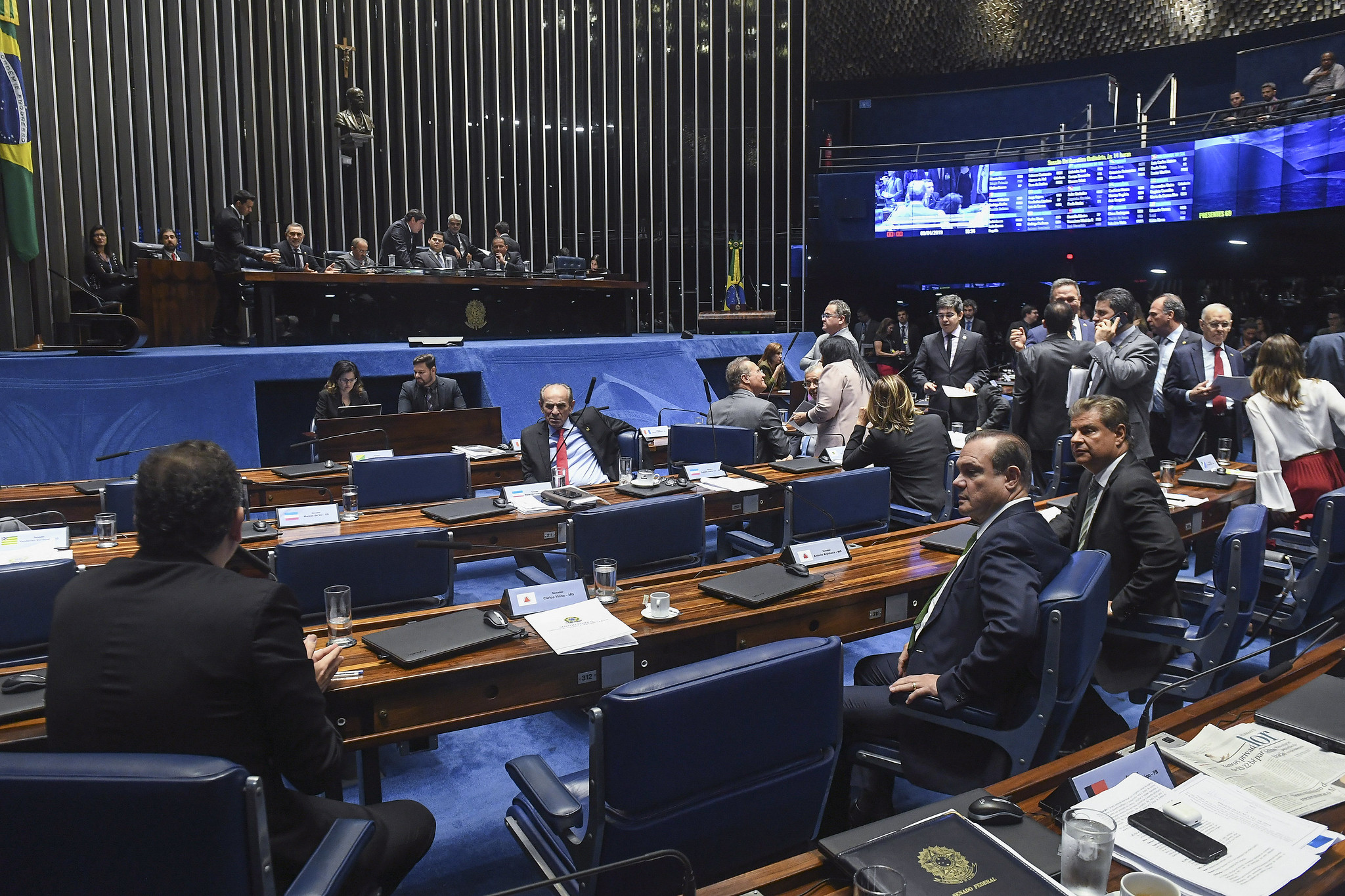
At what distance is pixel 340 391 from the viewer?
6445mm

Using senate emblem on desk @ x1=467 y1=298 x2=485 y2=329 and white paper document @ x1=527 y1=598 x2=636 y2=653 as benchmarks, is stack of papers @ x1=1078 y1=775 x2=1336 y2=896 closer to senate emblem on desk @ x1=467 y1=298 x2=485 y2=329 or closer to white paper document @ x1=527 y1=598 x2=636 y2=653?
white paper document @ x1=527 y1=598 x2=636 y2=653

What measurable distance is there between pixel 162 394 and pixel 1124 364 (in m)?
6.61

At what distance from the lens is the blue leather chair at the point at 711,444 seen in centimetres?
523

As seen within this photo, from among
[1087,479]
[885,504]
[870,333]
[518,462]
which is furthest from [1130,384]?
[870,333]

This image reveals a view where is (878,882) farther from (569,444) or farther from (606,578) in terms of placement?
(569,444)

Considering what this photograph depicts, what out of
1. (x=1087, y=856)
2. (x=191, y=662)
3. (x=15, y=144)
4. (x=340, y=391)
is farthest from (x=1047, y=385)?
(x=15, y=144)

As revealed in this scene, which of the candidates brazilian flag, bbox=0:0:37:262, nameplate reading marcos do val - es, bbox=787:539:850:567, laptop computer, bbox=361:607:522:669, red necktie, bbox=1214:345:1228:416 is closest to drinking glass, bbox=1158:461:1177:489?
red necktie, bbox=1214:345:1228:416

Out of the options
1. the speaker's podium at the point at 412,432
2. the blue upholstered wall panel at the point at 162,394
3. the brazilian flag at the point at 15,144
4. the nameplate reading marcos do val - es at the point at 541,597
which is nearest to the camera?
the nameplate reading marcos do val - es at the point at 541,597

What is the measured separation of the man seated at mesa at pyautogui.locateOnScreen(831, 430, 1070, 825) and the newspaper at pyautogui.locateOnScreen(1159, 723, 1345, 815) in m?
0.43

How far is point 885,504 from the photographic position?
4.16m

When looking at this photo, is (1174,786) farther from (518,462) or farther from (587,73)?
(587,73)

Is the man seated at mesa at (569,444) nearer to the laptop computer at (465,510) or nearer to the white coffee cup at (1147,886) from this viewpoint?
the laptop computer at (465,510)

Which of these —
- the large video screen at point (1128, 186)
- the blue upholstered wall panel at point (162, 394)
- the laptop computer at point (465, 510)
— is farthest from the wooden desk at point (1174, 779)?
the large video screen at point (1128, 186)

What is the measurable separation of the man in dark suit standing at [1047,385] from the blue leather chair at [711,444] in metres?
1.54
